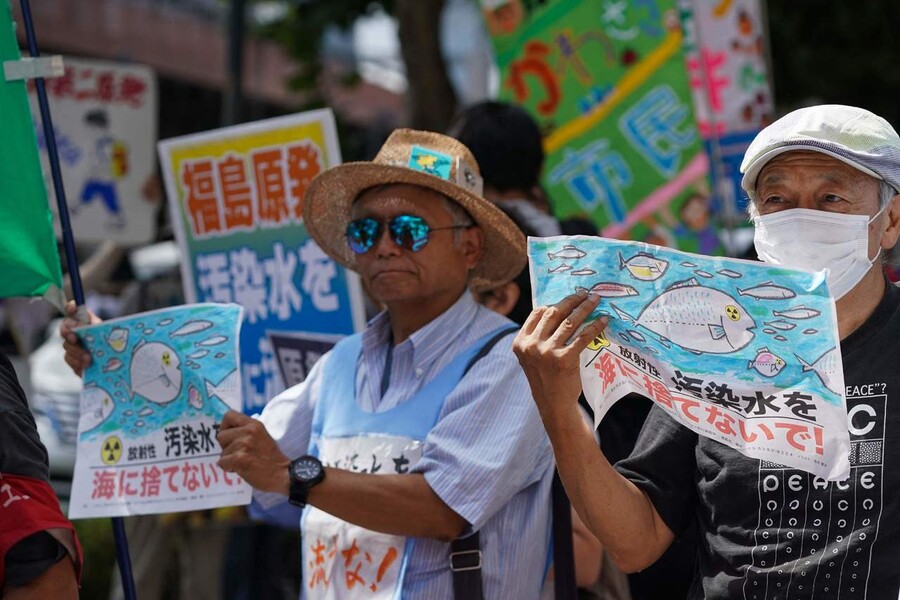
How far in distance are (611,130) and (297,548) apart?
2927mm

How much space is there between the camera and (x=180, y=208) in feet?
15.1

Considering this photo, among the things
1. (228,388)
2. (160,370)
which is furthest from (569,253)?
(160,370)

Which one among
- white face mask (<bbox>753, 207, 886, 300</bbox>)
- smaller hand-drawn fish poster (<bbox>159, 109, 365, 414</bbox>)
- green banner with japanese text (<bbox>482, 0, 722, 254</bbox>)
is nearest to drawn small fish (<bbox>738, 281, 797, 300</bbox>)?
white face mask (<bbox>753, 207, 886, 300</bbox>)

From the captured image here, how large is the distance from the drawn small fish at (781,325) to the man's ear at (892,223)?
338 millimetres

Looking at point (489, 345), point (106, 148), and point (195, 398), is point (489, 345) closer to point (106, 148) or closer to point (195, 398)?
point (195, 398)

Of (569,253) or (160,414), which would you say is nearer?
(569,253)

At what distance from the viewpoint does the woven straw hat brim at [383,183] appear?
3283 mm

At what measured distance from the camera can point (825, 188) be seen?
2365 millimetres

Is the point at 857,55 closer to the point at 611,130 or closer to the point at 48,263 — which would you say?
the point at 611,130

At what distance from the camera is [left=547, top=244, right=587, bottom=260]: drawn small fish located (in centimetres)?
237

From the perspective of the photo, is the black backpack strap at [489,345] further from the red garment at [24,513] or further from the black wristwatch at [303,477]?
the red garment at [24,513]

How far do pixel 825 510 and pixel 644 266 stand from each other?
54 cm

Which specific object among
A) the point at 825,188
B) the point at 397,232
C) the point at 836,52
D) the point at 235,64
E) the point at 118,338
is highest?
the point at 825,188

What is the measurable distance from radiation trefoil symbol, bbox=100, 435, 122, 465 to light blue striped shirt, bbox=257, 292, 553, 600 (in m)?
0.61
